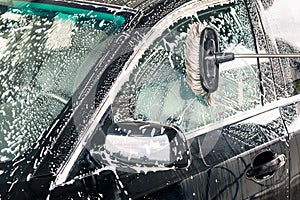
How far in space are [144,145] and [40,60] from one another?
63 cm

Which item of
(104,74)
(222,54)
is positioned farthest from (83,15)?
(222,54)

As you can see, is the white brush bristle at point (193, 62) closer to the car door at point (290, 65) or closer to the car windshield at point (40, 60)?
the car windshield at point (40, 60)

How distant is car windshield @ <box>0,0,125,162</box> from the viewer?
8.83ft

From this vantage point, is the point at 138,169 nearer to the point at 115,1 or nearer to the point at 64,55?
the point at 64,55

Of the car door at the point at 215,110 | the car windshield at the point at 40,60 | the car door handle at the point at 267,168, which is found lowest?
the car door handle at the point at 267,168

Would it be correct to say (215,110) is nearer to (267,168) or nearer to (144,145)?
(267,168)

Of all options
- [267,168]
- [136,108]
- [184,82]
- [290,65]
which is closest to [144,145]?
[136,108]

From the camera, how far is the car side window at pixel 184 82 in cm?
282

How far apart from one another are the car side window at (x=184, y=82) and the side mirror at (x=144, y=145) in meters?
0.19

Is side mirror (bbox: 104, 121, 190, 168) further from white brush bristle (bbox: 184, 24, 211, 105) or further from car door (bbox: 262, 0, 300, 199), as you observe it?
car door (bbox: 262, 0, 300, 199)

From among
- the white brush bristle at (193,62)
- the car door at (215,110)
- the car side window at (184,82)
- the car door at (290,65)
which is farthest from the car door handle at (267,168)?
the white brush bristle at (193,62)

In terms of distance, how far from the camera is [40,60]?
2863 mm

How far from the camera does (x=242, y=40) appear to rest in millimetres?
3363

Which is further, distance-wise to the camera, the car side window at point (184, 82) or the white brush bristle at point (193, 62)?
the white brush bristle at point (193, 62)
